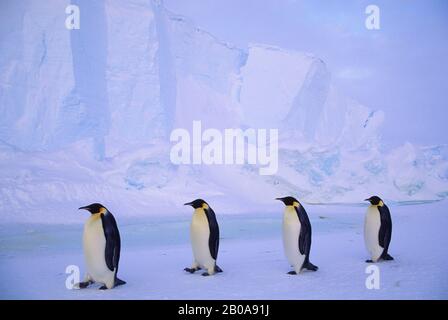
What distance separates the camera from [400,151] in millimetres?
10227

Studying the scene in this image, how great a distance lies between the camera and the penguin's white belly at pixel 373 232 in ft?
12.5

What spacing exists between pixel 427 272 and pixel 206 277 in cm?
162

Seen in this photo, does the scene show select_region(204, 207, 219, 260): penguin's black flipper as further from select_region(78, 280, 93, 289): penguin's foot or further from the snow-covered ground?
select_region(78, 280, 93, 289): penguin's foot

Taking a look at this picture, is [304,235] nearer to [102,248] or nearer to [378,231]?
[378,231]

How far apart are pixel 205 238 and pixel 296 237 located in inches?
26.6

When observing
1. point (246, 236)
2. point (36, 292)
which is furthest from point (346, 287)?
point (246, 236)

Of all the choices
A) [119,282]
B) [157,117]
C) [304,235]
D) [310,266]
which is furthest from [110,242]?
[157,117]

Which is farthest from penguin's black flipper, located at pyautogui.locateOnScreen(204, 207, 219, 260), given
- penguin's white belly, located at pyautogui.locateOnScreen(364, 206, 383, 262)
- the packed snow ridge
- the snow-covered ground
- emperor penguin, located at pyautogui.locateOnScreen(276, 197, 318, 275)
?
the packed snow ridge

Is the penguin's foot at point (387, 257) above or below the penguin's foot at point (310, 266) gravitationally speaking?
above

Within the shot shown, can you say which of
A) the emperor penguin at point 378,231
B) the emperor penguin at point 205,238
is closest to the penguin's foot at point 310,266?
the emperor penguin at point 378,231

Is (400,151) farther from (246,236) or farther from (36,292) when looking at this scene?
(36,292)

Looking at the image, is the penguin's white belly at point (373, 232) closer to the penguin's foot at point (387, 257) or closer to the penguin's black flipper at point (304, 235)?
the penguin's foot at point (387, 257)

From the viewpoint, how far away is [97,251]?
3066 mm

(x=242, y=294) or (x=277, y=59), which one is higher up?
(x=277, y=59)
